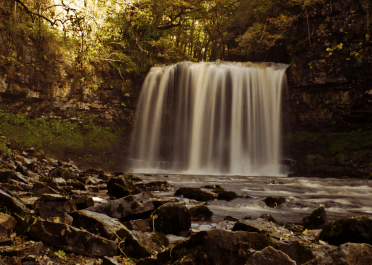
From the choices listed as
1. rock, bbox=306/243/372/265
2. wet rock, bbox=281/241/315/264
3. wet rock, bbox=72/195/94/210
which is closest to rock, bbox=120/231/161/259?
wet rock, bbox=281/241/315/264

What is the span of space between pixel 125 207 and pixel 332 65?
17.6 meters

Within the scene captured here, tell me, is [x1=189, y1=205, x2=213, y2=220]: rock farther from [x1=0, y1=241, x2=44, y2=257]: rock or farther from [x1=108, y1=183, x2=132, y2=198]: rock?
[x1=0, y1=241, x2=44, y2=257]: rock

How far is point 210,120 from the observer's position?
66.1 ft

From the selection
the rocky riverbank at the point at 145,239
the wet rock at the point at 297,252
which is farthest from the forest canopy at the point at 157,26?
the wet rock at the point at 297,252

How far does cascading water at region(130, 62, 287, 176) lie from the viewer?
19.5 m

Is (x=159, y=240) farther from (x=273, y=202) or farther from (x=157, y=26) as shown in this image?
(x=157, y=26)

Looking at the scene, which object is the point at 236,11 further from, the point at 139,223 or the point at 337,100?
the point at 139,223

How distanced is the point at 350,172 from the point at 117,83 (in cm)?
1687

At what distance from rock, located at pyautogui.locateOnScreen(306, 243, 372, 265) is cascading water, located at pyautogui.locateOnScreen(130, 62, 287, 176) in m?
17.4

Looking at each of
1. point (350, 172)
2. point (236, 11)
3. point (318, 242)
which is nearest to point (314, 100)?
point (350, 172)

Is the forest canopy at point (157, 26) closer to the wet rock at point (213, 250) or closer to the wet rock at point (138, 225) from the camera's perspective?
the wet rock at point (138, 225)

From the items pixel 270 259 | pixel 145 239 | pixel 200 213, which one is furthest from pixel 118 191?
pixel 270 259

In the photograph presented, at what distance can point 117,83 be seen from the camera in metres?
20.5

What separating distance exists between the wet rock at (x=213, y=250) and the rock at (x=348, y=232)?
1.31 m
